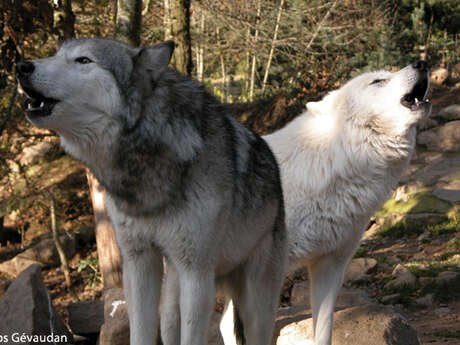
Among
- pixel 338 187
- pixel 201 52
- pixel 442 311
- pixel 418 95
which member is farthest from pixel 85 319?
pixel 201 52

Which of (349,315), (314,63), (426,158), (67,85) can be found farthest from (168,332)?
(314,63)

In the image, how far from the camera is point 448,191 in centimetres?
988

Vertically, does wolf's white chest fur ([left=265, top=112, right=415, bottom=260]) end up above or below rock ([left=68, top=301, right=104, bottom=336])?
above

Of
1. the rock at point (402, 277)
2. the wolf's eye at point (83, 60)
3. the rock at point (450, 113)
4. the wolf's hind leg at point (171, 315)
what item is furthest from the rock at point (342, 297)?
the rock at point (450, 113)

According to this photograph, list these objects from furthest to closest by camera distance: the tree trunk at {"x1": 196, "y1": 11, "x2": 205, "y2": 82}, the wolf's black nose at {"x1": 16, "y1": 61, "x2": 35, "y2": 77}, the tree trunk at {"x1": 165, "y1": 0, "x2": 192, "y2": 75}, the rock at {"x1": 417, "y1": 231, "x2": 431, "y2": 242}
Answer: the tree trunk at {"x1": 196, "y1": 11, "x2": 205, "y2": 82}
the rock at {"x1": 417, "y1": 231, "x2": 431, "y2": 242}
the tree trunk at {"x1": 165, "y1": 0, "x2": 192, "y2": 75}
the wolf's black nose at {"x1": 16, "y1": 61, "x2": 35, "y2": 77}

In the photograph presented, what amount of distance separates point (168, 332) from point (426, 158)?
10.2 m

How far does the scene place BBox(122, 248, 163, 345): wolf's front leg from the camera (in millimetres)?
2889

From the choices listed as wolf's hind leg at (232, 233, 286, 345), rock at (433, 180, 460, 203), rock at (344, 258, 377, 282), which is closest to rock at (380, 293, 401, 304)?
rock at (344, 258, 377, 282)

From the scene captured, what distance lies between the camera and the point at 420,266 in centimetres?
741

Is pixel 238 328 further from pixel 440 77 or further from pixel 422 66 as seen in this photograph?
pixel 440 77

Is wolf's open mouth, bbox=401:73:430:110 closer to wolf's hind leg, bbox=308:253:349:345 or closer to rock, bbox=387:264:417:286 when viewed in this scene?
wolf's hind leg, bbox=308:253:349:345

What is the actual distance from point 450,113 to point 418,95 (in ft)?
32.0

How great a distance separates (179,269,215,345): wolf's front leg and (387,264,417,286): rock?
5055mm

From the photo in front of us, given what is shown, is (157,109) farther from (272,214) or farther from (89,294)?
(89,294)
